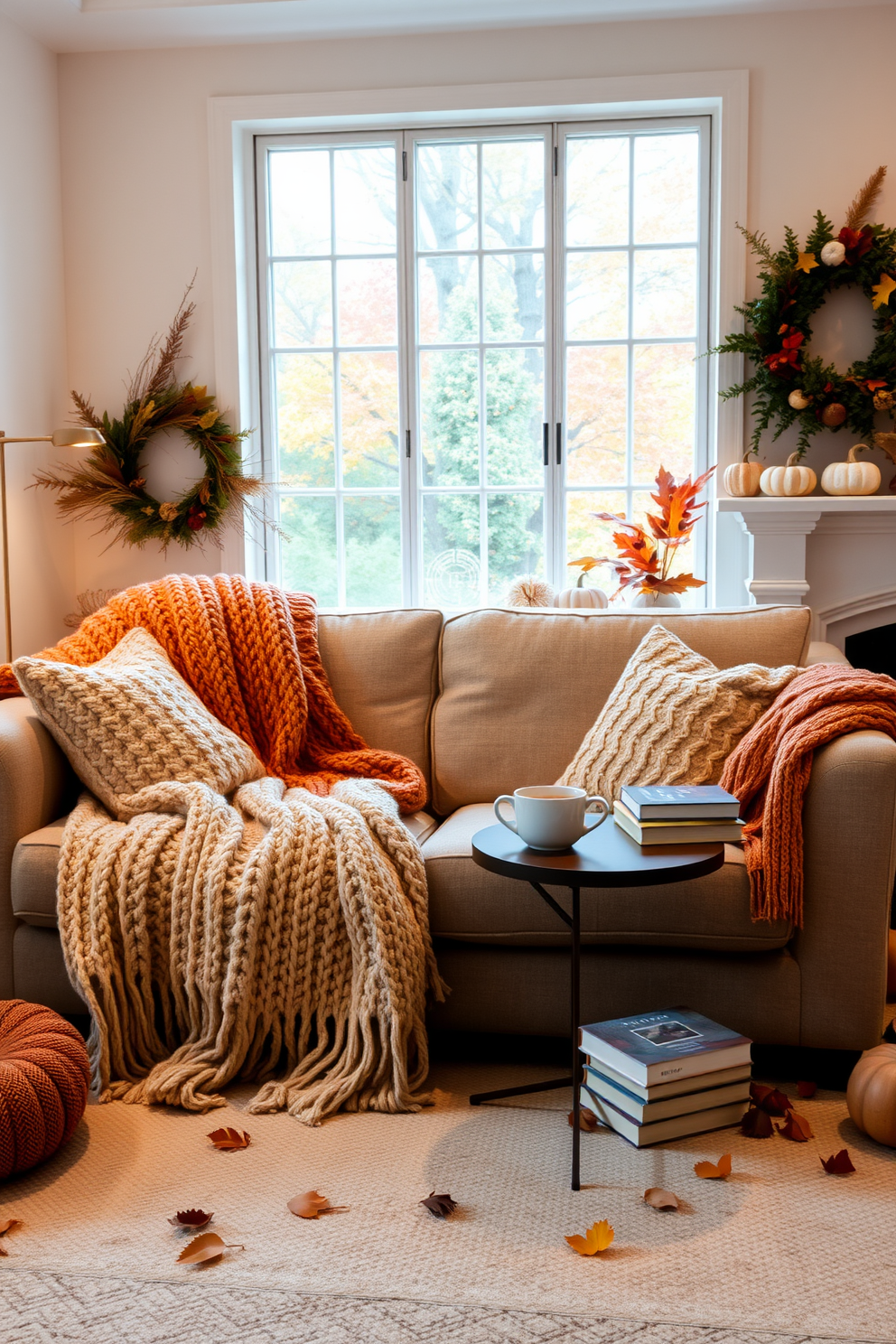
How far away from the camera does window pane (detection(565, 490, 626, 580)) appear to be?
3574mm

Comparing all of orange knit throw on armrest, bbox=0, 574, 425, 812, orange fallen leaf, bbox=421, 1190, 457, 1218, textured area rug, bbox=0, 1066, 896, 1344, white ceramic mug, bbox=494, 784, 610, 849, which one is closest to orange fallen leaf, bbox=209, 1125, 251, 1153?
textured area rug, bbox=0, 1066, 896, 1344

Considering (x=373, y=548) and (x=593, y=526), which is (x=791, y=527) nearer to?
(x=593, y=526)

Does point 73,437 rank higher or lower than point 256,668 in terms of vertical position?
higher

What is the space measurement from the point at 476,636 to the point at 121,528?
59.4 inches

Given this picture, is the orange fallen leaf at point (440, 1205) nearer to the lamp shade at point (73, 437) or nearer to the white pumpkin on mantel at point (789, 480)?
the lamp shade at point (73, 437)

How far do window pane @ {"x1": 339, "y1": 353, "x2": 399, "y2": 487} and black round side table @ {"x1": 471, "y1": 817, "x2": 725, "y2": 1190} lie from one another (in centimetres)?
205

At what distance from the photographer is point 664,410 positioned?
355cm

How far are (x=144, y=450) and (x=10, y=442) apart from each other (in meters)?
0.60

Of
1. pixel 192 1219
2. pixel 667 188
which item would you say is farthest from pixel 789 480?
pixel 192 1219

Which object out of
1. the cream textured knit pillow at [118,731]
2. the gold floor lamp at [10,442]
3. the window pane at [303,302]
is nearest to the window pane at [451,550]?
the window pane at [303,302]

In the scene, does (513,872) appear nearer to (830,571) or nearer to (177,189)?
(830,571)

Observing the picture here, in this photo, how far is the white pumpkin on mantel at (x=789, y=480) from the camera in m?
3.22

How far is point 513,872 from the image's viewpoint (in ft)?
5.50

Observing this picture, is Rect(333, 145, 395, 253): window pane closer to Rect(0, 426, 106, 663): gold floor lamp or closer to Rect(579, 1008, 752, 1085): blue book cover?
Rect(0, 426, 106, 663): gold floor lamp
